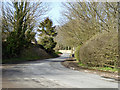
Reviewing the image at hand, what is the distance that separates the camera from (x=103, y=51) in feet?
41.7

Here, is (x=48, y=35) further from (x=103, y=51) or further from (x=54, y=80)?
(x=54, y=80)

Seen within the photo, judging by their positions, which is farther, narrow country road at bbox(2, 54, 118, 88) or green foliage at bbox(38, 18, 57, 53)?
green foliage at bbox(38, 18, 57, 53)

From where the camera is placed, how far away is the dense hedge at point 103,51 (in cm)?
1188

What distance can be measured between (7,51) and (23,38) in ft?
12.4

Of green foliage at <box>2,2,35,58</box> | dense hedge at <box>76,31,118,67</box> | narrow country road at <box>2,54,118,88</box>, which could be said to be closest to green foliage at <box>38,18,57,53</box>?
green foliage at <box>2,2,35,58</box>

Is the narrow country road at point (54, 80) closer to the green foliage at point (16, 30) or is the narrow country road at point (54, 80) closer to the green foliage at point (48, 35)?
the green foliage at point (16, 30)

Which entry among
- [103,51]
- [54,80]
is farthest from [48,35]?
[54,80]

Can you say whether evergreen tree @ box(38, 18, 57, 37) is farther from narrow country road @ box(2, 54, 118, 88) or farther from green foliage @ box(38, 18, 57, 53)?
narrow country road @ box(2, 54, 118, 88)

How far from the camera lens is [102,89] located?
21.9ft

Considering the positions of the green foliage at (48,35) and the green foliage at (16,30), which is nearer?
the green foliage at (16,30)

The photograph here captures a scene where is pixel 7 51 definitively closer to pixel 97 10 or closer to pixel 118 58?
pixel 97 10

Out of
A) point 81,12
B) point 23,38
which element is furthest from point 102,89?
point 23,38

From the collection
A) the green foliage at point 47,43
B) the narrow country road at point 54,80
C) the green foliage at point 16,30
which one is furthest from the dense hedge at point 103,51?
the green foliage at point 47,43

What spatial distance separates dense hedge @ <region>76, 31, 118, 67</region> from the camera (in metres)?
11.9
